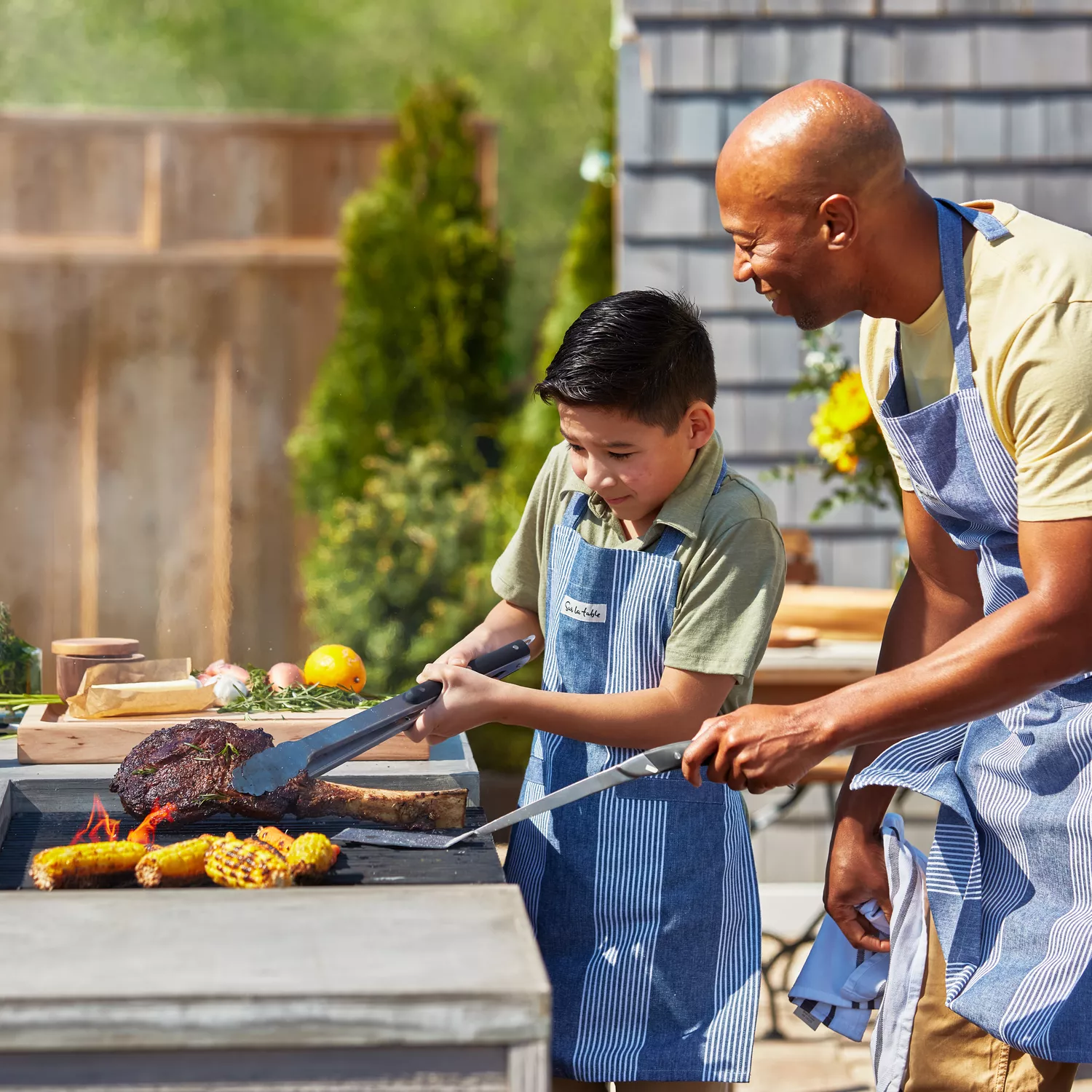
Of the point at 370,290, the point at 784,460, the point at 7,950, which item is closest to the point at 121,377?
the point at 370,290

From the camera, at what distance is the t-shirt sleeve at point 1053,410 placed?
1359mm

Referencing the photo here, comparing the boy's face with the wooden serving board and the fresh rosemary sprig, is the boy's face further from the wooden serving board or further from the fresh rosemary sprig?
the fresh rosemary sprig

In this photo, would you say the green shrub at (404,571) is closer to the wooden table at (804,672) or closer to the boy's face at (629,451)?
the wooden table at (804,672)

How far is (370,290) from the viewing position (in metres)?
6.37

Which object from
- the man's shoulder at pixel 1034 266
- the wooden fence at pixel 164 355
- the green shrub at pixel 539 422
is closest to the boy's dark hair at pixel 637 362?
the man's shoulder at pixel 1034 266

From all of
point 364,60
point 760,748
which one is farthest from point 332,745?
point 364,60

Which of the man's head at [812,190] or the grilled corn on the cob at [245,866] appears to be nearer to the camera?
the grilled corn on the cob at [245,866]

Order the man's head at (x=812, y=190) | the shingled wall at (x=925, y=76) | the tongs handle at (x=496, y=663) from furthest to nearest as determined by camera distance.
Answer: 1. the shingled wall at (x=925, y=76)
2. the tongs handle at (x=496, y=663)
3. the man's head at (x=812, y=190)

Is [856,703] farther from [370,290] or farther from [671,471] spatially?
[370,290]

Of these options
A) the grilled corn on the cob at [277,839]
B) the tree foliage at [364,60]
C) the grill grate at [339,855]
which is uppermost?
the tree foliage at [364,60]

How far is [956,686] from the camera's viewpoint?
4.50ft

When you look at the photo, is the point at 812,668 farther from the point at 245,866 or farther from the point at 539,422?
the point at 539,422

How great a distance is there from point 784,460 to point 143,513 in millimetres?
3639

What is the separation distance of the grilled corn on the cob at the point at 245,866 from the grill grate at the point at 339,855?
25 mm
